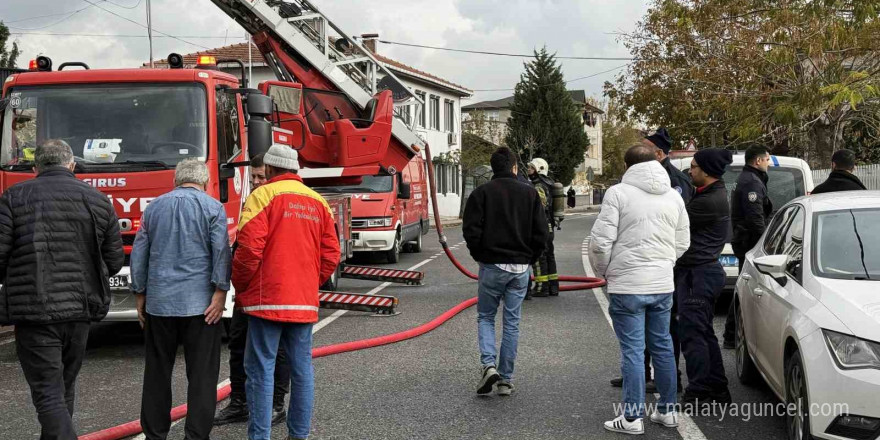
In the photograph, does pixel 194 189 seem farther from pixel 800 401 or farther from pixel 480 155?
pixel 480 155

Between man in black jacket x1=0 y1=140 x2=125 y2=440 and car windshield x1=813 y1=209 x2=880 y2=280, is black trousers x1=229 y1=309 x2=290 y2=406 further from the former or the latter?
car windshield x1=813 y1=209 x2=880 y2=280

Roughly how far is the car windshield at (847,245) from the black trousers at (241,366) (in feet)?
11.1

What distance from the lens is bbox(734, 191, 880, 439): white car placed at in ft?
14.3

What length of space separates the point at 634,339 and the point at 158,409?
293cm

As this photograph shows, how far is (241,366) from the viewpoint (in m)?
6.07

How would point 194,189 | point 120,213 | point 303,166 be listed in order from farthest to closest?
1. point 303,166
2. point 120,213
3. point 194,189

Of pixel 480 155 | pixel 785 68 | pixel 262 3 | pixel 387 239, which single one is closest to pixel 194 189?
pixel 262 3

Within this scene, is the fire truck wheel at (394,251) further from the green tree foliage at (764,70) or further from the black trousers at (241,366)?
the black trousers at (241,366)

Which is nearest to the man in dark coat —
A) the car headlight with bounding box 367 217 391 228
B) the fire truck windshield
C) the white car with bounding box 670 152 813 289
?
the white car with bounding box 670 152 813 289

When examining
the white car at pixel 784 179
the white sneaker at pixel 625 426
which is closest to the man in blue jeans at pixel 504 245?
the white sneaker at pixel 625 426

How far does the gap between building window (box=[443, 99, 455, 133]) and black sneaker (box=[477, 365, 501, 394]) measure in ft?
136

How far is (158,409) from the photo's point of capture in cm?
514

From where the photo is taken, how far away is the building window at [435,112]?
45.6 meters

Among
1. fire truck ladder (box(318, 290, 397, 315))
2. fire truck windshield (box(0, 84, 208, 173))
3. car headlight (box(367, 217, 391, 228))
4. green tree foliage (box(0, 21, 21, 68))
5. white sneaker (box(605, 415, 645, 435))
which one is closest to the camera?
white sneaker (box(605, 415, 645, 435))
